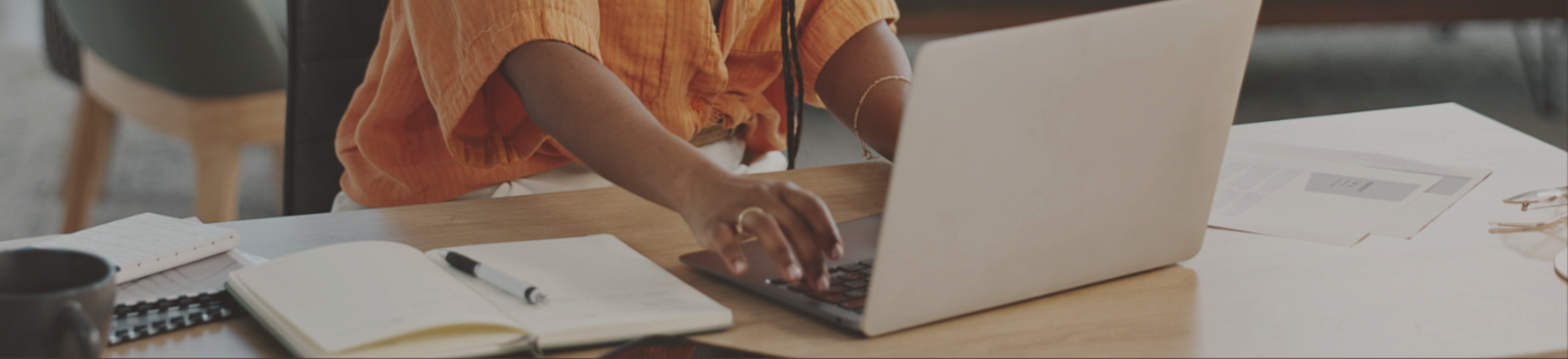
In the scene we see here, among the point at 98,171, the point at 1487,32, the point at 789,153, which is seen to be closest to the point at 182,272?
the point at 789,153

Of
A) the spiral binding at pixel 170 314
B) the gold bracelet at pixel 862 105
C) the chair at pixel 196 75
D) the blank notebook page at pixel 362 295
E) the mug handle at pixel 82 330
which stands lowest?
the chair at pixel 196 75

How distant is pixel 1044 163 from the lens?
0.55m

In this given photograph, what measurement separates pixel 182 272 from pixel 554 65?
0.82ft

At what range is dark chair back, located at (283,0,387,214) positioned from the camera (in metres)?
1.11

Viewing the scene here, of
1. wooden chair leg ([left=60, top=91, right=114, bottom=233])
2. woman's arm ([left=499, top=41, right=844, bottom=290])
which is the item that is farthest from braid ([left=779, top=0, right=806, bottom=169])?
wooden chair leg ([left=60, top=91, right=114, bottom=233])

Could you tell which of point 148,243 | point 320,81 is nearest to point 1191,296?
point 148,243

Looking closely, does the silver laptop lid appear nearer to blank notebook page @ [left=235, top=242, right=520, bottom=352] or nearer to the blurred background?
blank notebook page @ [left=235, top=242, right=520, bottom=352]

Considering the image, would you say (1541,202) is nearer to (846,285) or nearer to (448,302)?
(846,285)

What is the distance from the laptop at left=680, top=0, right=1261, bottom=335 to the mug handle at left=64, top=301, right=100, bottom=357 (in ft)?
0.97

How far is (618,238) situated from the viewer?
0.72 meters

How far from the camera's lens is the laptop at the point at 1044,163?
0.50 meters

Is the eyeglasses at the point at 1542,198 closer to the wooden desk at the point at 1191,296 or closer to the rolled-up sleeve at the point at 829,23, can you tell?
the wooden desk at the point at 1191,296

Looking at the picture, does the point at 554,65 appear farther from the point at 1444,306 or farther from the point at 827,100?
the point at 1444,306

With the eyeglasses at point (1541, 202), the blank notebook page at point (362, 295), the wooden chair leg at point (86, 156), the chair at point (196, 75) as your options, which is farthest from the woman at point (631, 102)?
the wooden chair leg at point (86, 156)
